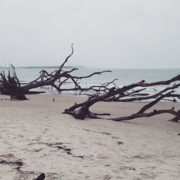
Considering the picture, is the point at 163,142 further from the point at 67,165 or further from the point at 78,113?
the point at 78,113

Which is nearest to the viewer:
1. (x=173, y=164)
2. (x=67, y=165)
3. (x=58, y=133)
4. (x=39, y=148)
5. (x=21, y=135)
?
(x=67, y=165)

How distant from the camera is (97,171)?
2545mm

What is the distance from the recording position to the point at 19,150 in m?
3.02

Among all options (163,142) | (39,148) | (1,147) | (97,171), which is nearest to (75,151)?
(39,148)

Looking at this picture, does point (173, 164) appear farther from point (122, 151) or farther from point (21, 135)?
point (21, 135)

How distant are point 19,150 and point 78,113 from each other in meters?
3.16

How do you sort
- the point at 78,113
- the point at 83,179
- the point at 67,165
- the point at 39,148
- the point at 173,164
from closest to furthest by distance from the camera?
the point at 83,179, the point at 67,165, the point at 173,164, the point at 39,148, the point at 78,113

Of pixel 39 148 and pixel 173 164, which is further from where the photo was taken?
pixel 39 148

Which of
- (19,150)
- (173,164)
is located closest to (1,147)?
(19,150)

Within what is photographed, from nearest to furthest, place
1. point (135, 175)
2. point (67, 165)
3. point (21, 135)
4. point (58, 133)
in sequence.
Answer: point (135, 175) < point (67, 165) < point (21, 135) < point (58, 133)

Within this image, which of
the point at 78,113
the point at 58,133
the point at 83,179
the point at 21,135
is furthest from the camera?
the point at 78,113

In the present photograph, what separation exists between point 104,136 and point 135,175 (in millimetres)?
1701

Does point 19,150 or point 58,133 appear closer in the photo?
point 19,150

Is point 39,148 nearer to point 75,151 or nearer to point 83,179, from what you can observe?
point 75,151
